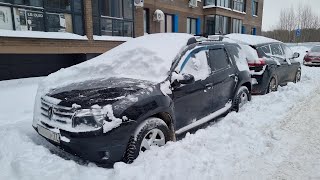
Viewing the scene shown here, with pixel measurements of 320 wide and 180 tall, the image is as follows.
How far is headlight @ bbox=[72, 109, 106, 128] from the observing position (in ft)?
9.86

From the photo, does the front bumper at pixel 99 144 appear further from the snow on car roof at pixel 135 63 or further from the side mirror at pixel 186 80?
the side mirror at pixel 186 80

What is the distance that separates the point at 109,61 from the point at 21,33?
6.85 metres

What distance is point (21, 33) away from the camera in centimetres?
965

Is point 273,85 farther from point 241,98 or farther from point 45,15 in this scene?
point 45,15

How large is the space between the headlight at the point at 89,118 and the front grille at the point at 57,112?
0.29ft

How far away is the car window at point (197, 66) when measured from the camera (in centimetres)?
423

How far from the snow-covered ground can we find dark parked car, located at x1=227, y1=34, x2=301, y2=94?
1824 mm

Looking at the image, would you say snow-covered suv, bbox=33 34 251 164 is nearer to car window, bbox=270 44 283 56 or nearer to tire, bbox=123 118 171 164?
tire, bbox=123 118 171 164

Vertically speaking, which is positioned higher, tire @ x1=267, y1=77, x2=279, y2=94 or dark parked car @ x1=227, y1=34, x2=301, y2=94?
dark parked car @ x1=227, y1=34, x2=301, y2=94

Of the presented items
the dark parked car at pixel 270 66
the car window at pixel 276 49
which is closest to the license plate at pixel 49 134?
the dark parked car at pixel 270 66

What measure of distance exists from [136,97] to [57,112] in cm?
98

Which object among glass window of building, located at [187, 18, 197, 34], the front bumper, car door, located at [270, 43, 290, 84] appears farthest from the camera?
glass window of building, located at [187, 18, 197, 34]

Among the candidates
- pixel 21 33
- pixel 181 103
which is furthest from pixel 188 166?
pixel 21 33

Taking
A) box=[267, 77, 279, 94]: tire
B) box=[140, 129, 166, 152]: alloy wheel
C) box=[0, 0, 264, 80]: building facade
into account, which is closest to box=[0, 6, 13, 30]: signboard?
box=[0, 0, 264, 80]: building facade
